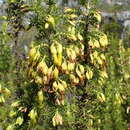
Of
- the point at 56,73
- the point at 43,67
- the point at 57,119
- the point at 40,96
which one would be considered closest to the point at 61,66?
the point at 56,73

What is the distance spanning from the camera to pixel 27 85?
410 inches

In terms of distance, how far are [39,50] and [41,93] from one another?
2.95 ft

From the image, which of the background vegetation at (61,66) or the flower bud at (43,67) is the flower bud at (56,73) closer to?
the background vegetation at (61,66)

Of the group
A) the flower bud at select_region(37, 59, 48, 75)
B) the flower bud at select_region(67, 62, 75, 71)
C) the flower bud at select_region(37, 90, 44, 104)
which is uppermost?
the flower bud at select_region(37, 59, 48, 75)

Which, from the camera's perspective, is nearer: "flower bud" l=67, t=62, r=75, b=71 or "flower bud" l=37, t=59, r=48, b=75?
"flower bud" l=37, t=59, r=48, b=75

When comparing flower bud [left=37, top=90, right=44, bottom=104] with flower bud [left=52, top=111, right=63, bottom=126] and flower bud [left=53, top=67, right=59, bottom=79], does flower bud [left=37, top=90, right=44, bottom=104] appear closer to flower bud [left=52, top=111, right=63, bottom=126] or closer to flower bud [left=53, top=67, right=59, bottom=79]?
flower bud [left=52, top=111, right=63, bottom=126]

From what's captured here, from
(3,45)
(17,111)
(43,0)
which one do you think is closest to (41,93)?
(17,111)

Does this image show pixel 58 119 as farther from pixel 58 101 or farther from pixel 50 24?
pixel 50 24

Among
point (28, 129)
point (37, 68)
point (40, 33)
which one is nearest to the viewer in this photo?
point (37, 68)

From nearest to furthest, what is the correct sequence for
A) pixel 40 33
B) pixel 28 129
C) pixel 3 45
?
pixel 40 33 → pixel 28 129 → pixel 3 45

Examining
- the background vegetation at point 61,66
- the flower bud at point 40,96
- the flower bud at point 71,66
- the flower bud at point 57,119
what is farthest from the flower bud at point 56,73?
the flower bud at point 57,119

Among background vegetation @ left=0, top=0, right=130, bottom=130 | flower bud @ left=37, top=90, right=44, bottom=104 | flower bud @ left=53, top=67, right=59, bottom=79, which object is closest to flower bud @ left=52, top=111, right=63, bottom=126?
background vegetation @ left=0, top=0, right=130, bottom=130

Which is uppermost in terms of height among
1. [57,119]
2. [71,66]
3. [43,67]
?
[43,67]

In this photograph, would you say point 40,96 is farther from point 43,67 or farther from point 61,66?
point 61,66
